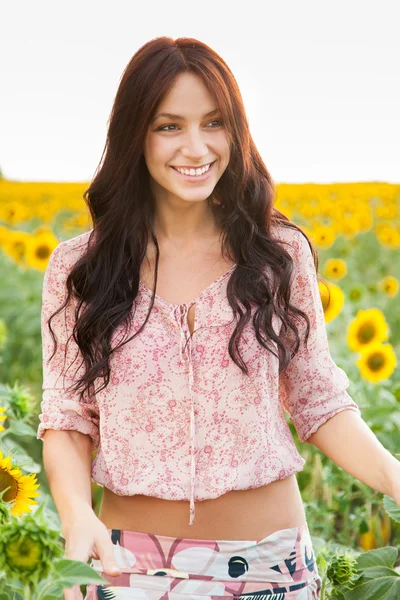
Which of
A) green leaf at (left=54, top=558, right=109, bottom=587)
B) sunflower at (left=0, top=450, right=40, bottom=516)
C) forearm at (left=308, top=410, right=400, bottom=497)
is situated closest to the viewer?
green leaf at (left=54, top=558, right=109, bottom=587)

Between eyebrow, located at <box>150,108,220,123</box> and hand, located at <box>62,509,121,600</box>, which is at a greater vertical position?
eyebrow, located at <box>150,108,220,123</box>

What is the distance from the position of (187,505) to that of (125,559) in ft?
0.49

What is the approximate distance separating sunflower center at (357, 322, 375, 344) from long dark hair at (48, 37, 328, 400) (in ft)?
5.42

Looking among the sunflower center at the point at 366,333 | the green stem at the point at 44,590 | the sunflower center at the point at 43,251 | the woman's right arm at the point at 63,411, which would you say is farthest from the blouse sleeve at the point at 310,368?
the sunflower center at the point at 43,251

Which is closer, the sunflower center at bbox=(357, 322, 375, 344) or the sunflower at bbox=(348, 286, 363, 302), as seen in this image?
the sunflower center at bbox=(357, 322, 375, 344)

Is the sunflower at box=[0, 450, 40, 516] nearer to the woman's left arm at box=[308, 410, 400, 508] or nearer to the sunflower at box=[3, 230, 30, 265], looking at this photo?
the woman's left arm at box=[308, 410, 400, 508]

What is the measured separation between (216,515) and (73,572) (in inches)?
23.8

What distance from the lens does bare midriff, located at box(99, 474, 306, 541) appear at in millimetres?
1777

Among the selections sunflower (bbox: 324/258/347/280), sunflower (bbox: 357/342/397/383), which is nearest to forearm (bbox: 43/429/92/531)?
sunflower (bbox: 357/342/397/383)

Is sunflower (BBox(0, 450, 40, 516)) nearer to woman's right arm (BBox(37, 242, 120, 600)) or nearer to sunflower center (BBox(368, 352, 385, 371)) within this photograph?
woman's right arm (BBox(37, 242, 120, 600))

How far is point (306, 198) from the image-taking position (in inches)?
353

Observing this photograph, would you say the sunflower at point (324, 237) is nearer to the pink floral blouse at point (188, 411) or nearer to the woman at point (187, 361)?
the woman at point (187, 361)

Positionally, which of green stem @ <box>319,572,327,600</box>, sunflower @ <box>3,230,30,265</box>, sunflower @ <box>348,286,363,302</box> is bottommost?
green stem @ <box>319,572,327,600</box>

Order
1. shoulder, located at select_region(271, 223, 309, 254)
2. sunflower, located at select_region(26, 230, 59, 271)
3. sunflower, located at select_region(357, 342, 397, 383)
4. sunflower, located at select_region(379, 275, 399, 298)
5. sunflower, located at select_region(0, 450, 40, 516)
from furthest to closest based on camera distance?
sunflower, located at select_region(379, 275, 399, 298) → sunflower, located at select_region(26, 230, 59, 271) → sunflower, located at select_region(357, 342, 397, 383) → shoulder, located at select_region(271, 223, 309, 254) → sunflower, located at select_region(0, 450, 40, 516)
